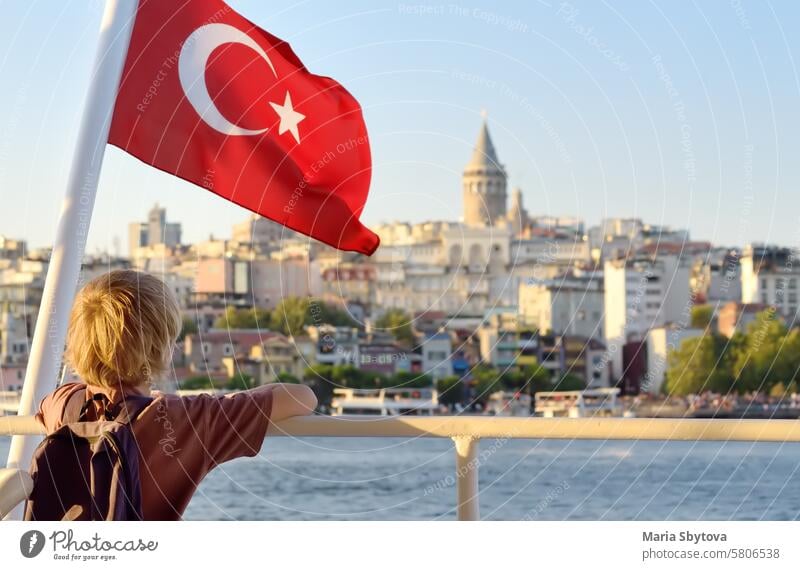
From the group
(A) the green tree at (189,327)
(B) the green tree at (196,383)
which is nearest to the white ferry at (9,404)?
(B) the green tree at (196,383)

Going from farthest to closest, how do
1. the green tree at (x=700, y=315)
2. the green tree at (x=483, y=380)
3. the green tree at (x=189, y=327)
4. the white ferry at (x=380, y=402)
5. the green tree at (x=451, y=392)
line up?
the green tree at (x=700, y=315), the green tree at (x=451, y=392), the green tree at (x=483, y=380), the green tree at (x=189, y=327), the white ferry at (x=380, y=402)

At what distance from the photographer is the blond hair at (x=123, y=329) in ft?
4.39

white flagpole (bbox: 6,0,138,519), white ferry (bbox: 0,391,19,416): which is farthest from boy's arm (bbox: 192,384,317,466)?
white ferry (bbox: 0,391,19,416)

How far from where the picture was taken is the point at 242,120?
2652 millimetres

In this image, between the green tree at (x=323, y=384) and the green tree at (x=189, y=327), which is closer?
the green tree at (x=323, y=384)

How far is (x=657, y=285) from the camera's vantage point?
A: 54.6 meters

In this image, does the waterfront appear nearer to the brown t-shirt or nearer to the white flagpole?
the white flagpole

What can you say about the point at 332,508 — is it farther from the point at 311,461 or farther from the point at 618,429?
the point at 618,429

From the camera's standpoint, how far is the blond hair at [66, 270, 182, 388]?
1.34 metres

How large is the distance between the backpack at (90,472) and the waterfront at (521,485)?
936 cm

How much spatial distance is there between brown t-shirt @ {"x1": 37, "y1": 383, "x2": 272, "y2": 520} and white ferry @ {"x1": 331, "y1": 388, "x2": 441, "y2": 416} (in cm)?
2953

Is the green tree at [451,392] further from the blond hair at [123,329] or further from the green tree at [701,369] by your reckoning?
the blond hair at [123,329]
